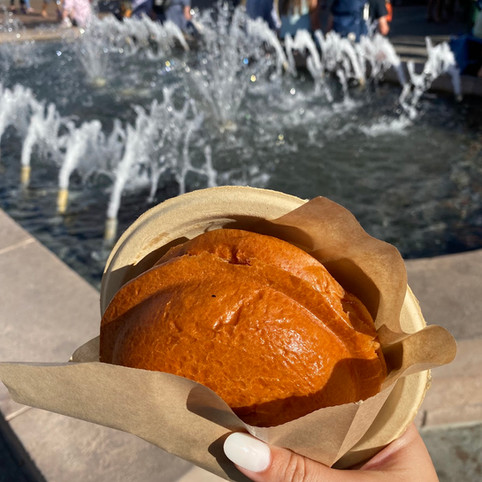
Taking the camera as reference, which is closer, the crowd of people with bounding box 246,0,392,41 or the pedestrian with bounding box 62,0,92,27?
Answer: the crowd of people with bounding box 246,0,392,41

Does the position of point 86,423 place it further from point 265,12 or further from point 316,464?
point 265,12

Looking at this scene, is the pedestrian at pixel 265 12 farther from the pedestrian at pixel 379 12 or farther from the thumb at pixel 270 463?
the thumb at pixel 270 463

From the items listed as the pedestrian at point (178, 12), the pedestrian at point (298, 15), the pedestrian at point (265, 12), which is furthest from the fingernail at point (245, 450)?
the pedestrian at point (178, 12)

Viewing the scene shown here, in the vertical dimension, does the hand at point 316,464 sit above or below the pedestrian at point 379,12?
below

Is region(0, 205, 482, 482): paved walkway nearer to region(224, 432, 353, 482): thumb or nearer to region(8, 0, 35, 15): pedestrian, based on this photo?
region(224, 432, 353, 482): thumb

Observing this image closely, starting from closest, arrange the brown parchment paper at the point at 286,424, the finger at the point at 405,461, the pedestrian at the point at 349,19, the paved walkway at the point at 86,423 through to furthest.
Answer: the brown parchment paper at the point at 286,424
the finger at the point at 405,461
the paved walkway at the point at 86,423
the pedestrian at the point at 349,19

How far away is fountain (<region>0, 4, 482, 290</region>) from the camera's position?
16.1ft

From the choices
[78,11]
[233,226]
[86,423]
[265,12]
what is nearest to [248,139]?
[265,12]

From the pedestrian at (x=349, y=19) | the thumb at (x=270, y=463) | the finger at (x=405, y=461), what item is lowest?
the finger at (x=405, y=461)

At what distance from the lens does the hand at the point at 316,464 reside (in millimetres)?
1066

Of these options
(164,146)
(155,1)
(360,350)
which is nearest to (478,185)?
(164,146)

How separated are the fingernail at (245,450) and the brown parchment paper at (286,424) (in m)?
0.02

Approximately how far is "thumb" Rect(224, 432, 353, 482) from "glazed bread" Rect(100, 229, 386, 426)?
0.21 ft

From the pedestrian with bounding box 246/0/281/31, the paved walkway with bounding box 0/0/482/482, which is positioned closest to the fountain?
the pedestrian with bounding box 246/0/281/31
